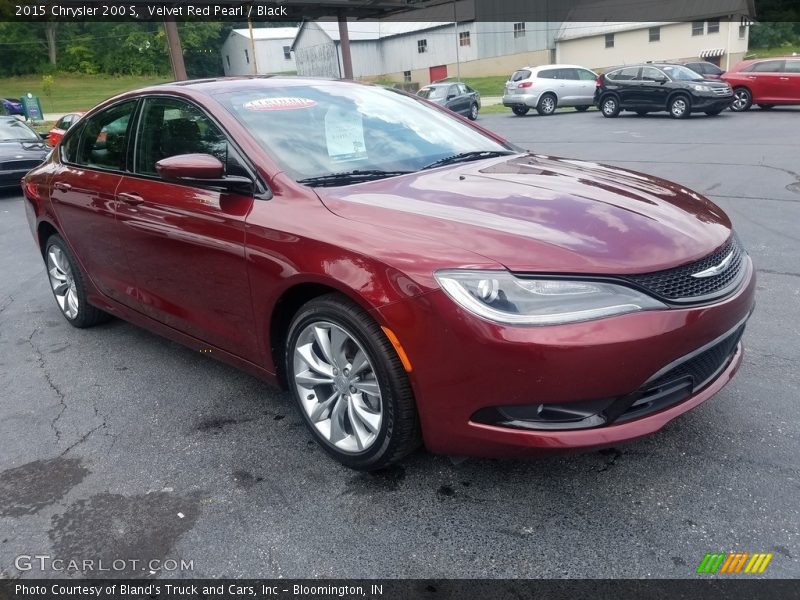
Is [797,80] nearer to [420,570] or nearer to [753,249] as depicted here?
[753,249]

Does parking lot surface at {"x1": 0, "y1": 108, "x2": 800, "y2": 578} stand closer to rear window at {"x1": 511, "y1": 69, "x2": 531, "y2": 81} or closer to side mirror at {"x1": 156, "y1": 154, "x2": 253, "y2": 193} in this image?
side mirror at {"x1": 156, "y1": 154, "x2": 253, "y2": 193}

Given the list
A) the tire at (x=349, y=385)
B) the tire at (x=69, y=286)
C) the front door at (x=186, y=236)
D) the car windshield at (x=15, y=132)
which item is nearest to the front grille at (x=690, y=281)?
the tire at (x=349, y=385)

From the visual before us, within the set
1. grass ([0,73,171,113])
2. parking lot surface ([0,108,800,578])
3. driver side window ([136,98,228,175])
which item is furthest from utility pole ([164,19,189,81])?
grass ([0,73,171,113])

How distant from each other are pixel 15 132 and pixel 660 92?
1717cm

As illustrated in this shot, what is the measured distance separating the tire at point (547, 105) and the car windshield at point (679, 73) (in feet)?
17.3

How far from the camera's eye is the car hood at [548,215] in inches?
92.2

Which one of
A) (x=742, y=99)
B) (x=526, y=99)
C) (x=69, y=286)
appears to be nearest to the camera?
(x=69, y=286)

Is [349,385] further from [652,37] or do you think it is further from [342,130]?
[652,37]

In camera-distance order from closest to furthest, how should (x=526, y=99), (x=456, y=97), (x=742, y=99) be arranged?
(x=742, y=99)
(x=526, y=99)
(x=456, y=97)

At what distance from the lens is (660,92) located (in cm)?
1997

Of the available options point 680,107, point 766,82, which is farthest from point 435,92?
point 766,82

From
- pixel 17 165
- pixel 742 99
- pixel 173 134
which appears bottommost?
pixel 742 99

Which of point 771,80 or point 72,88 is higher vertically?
point 72,88

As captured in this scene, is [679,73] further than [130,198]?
Yes
